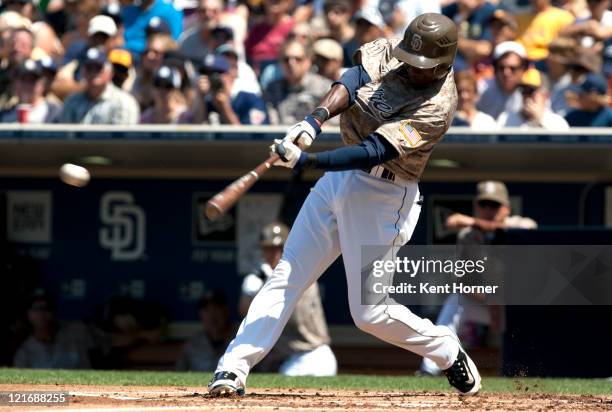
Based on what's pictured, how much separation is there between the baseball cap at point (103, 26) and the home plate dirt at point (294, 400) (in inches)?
171

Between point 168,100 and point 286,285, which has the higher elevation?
point 168,100

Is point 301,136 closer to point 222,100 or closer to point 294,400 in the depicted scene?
point 294,400

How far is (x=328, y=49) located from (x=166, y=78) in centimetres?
121

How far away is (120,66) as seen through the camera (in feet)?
32.1

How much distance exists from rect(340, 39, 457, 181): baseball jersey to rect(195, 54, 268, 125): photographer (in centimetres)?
351

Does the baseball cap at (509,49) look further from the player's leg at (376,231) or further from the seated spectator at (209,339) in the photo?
the player's leg at (376,231)

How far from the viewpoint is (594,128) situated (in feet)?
27.5

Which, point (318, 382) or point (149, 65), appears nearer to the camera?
point (318, 382)

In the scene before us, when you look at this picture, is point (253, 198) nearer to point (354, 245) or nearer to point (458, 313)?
point (458, 313)

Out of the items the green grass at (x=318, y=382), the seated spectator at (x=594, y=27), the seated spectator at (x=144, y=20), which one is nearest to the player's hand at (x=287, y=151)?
the green grass at (x=318, y=382)

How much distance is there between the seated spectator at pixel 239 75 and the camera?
9.27 m

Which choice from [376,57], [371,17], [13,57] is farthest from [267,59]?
[376,57]

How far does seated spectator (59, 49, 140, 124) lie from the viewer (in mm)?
9047

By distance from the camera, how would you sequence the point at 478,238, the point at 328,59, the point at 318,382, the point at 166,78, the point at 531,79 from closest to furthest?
the point at 318,382
the point at 478,238
the point at 531,79
the point at 328,59
the point at 166,78
